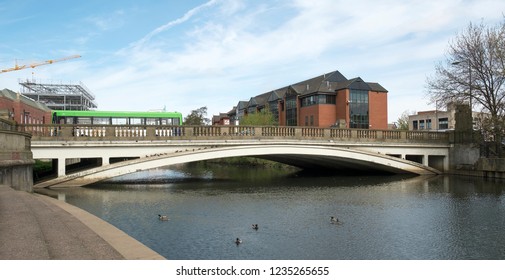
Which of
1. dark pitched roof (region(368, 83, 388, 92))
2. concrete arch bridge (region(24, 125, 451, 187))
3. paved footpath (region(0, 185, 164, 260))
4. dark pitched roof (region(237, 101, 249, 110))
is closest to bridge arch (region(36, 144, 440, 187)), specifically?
concrete arch bridge (region(24, 125, 451, 187))

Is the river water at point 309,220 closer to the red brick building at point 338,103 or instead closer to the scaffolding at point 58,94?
the red brick building at point 338,103

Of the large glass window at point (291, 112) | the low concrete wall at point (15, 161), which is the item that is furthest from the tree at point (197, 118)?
the low concrete wall at point (15, 161)

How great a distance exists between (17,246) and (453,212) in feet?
50.7

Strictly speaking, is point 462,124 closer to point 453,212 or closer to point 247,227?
point 453,212

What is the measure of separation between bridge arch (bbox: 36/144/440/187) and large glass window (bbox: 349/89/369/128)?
97.2 ft

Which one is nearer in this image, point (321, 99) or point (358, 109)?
point (358, 109)

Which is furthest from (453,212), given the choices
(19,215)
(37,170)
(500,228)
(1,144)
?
(37,170)

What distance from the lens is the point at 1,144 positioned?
57.1 feet

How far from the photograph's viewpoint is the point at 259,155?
31922 millimetres

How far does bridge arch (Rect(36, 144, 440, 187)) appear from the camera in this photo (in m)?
24.7

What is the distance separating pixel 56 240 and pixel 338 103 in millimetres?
64239

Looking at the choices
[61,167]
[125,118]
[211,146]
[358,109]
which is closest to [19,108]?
[125,118]

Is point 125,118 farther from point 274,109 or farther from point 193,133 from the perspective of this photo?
point 274,109

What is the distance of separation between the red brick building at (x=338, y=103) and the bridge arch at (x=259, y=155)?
2954cm
